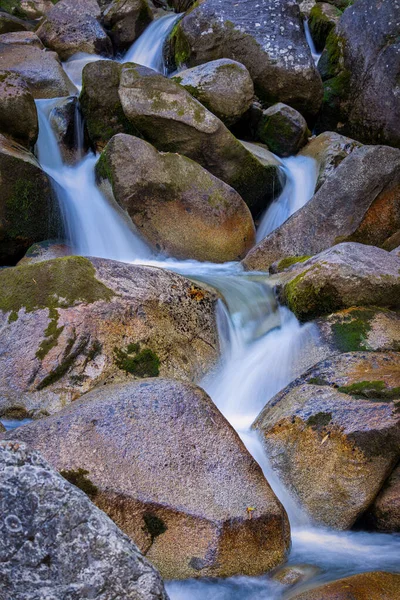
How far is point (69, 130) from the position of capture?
38.0 feet

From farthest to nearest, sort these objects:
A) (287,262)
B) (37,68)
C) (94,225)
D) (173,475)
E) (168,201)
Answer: (37,68) < (94,225) < (168,201) < (287,262) < (173,475)

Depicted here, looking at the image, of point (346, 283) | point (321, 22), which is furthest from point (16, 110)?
point (321, 22)

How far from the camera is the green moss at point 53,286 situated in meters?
5.71

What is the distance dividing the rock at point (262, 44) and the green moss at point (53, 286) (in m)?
9.05

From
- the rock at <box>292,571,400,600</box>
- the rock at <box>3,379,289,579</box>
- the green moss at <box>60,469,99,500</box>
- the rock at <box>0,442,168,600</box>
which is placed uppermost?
the rock at <box>0,442,168,600</box>

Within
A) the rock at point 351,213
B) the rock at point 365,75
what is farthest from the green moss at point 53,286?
the rock at point 365,75

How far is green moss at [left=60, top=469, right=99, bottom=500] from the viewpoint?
3514 mm

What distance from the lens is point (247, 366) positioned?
20.7 ft

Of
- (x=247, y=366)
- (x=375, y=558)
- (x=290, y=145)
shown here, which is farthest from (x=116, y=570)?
(x=290, y=145)

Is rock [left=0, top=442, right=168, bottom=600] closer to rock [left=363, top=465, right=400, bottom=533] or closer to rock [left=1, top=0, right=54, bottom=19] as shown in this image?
rock [left=363, top=465, right=400, bottom=533]

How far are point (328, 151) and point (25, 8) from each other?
14139 millimetres

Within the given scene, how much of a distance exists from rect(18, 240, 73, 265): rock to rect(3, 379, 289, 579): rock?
4.61 metres

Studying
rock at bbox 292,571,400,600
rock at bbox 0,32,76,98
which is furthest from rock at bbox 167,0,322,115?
rock at bbox 292,571,400,600

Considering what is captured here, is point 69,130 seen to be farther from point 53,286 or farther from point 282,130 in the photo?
point 53,286
